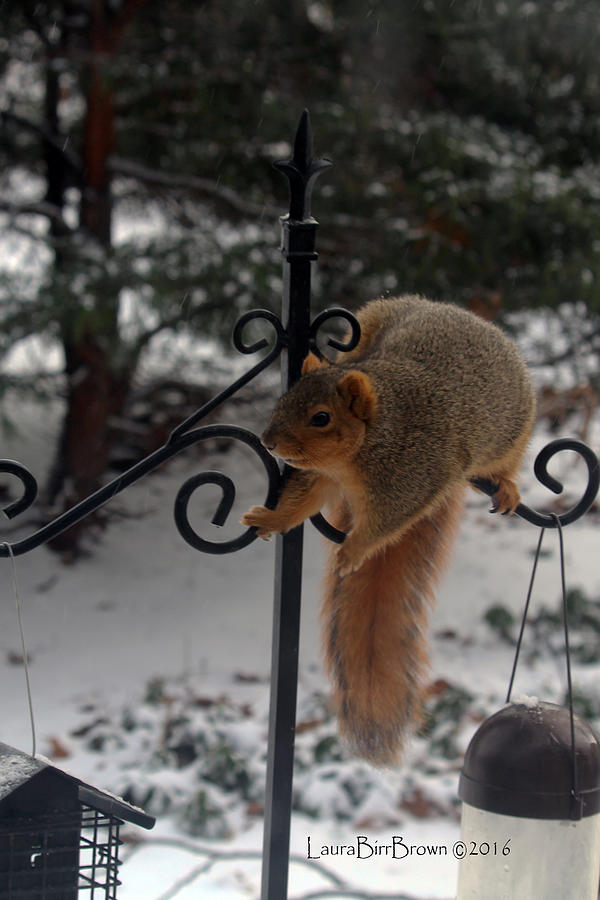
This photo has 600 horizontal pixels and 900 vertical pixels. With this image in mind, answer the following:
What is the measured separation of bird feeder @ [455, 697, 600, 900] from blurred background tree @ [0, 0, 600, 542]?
1890 mm

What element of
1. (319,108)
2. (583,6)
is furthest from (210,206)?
(583,6)

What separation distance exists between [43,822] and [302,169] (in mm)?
665

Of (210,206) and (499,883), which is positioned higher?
(210,206)

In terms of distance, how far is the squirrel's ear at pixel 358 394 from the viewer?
2.76 ft

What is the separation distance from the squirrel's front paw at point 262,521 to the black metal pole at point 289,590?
0.03m

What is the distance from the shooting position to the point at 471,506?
4.07 metres

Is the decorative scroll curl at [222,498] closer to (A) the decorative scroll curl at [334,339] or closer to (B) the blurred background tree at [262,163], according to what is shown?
(A) the decorative scroll curl at [334,339]

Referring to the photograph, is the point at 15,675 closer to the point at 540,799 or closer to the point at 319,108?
the point at 319,108

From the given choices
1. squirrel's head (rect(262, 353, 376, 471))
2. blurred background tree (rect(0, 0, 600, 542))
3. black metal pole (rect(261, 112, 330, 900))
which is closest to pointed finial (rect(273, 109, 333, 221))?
black metal pole (rect(261, 112, 330, 900))

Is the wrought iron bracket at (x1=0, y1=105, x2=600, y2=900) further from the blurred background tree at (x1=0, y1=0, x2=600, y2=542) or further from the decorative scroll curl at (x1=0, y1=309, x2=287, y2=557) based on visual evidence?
the blurred background tree at (x1=0, y1=0, x2=600, y2=542)

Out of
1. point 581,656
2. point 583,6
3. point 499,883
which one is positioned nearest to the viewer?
point 499,883

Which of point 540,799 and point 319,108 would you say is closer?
point 540,799

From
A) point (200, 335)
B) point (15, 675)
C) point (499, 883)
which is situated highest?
point (200, 335)

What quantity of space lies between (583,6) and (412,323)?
9.57ft
